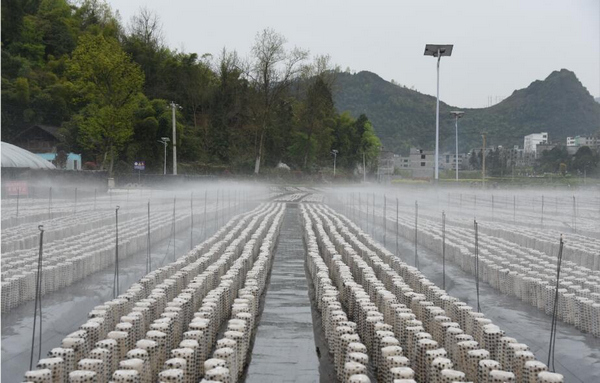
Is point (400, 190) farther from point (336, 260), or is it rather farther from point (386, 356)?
point (386, 356)

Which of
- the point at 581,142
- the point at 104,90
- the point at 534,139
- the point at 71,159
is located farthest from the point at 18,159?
the point at 534,139

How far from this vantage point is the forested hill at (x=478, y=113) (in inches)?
4909

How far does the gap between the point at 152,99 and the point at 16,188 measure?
144 feet

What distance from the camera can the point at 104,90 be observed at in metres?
49.2

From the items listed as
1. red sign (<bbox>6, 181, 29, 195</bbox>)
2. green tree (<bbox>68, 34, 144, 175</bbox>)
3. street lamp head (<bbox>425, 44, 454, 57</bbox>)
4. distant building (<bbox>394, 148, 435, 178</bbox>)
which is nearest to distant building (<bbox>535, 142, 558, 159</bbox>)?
distant building (<bbox>394, 148, 435, 178</bbox>)

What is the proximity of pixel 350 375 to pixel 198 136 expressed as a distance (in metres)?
62.5

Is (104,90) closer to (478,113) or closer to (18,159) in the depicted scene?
(18,159)

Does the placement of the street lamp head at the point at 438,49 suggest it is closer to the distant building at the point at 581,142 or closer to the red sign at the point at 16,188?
the red sign at the point at 16,188

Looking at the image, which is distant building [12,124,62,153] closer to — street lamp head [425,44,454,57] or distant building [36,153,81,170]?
distant building [36,153,81,170]

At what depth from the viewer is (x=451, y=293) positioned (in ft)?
34.0

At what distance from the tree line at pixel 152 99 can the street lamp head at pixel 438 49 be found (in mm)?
26578

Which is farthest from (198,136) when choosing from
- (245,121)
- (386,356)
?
(386,356)

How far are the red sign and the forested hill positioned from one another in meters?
117

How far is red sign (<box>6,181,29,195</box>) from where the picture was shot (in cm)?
2137
